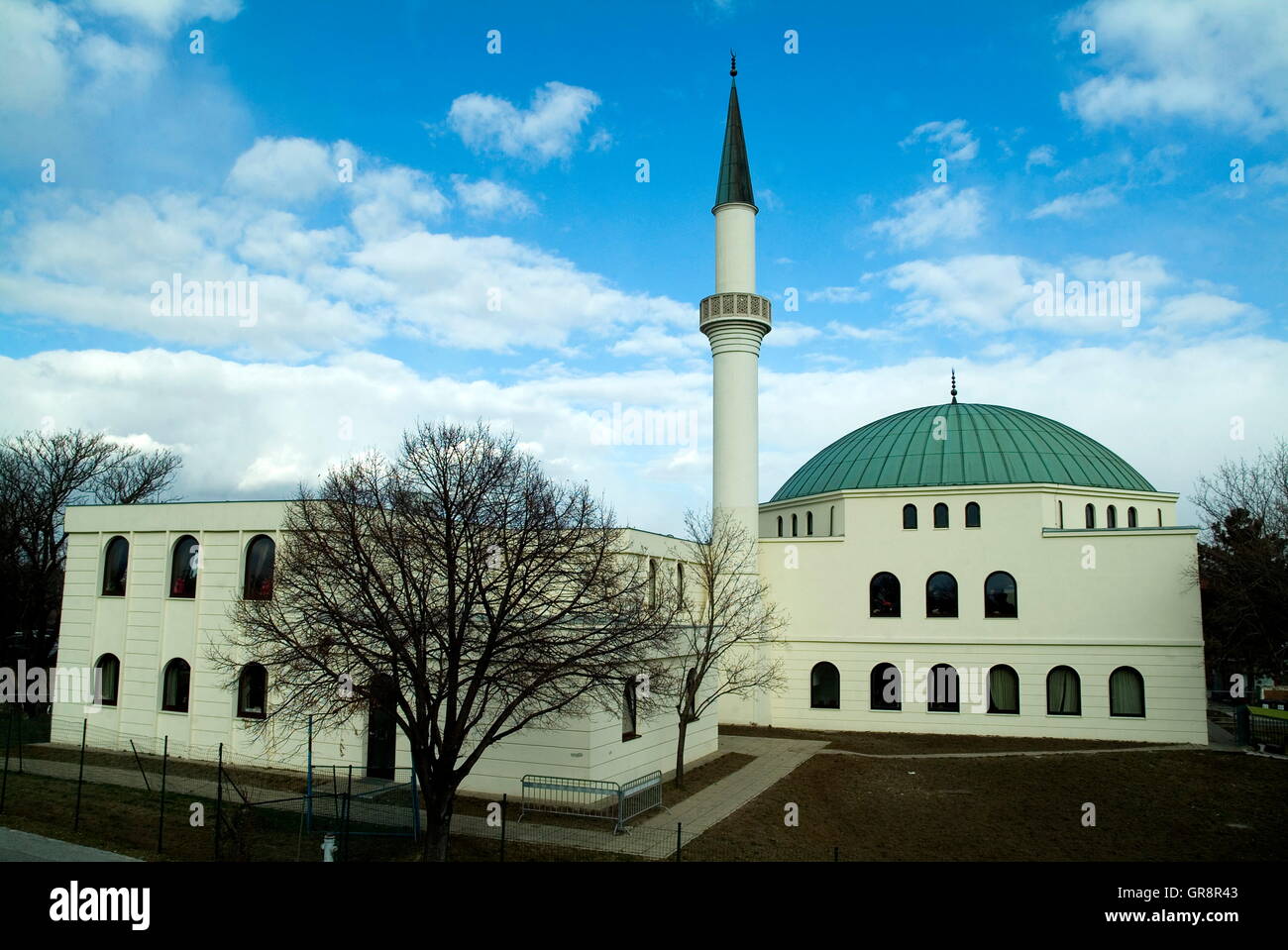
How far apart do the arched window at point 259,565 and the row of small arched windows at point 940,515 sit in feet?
80.4

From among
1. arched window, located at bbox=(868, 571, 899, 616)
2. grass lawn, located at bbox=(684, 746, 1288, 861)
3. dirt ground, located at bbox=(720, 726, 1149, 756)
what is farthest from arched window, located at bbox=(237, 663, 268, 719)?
arched window, located at bbox=(868, 571, 899, 616)

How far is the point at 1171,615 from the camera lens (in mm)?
32562

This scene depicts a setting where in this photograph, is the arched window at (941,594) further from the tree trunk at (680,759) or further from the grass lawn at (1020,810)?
the tree trunk at (680,759)

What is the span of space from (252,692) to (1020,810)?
22.3 meters

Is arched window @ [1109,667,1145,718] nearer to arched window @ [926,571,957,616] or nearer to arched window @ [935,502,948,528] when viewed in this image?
arched window @ [926,571,957,616]

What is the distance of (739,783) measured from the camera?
2545 centimetres

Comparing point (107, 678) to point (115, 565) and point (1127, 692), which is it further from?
point (1127, 692)

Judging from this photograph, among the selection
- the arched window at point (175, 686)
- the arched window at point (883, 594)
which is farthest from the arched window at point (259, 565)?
the arched window at point (883, 594)

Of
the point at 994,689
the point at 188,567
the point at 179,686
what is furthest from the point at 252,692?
the point at 994,689

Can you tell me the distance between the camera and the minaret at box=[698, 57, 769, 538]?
35.8 meters
